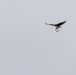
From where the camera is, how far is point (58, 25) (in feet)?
171

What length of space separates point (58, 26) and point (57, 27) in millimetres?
628

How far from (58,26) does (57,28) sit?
1145 millimetres

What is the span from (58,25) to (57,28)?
145cm

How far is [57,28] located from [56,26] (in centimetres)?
105

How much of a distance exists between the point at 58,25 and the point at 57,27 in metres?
0.94

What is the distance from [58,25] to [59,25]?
1.34 feet

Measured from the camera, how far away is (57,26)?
52000mm

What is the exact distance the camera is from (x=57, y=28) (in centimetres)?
5147

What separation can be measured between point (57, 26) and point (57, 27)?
440 millimetres

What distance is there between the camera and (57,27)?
5188cm

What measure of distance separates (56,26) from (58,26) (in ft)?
2.74

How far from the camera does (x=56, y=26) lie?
52.0m

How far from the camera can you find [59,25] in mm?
51844

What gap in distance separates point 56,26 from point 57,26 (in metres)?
0.42
